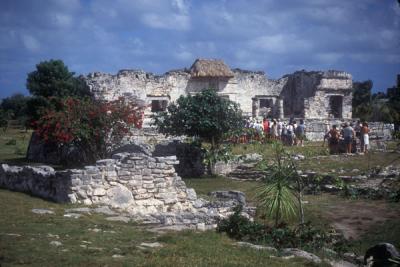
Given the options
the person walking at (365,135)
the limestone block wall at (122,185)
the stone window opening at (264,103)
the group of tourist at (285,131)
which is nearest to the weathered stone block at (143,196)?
the limestone block wall at (122,185)

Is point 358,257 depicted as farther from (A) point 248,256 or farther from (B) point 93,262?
Result: (B) point 93,262

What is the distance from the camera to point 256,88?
123 feet

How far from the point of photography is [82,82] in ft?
96.5

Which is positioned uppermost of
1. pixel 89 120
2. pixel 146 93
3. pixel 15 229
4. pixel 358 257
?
pixel 146 93

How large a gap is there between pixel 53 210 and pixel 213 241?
11.3 feet

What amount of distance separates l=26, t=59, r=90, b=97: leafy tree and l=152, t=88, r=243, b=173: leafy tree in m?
12.3

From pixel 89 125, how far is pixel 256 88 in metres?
23.8

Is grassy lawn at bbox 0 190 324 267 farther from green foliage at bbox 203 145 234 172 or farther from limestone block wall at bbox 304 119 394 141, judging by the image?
limestone block wall at bbox 304 119 394 141

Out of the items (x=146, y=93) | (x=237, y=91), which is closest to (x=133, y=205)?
(x=146, y=93)

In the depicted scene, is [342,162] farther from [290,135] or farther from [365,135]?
[290,135]

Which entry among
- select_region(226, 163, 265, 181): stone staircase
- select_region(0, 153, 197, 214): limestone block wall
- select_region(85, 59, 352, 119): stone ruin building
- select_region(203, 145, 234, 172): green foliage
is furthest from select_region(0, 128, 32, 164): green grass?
select_region(0, 153, 197, 214): limestone block wall

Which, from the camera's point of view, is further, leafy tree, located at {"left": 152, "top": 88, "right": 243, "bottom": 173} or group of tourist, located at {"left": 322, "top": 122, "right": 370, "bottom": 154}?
group of tourist, located at {"left": 322, "top": 122, "right": 370, "bottom": 154}

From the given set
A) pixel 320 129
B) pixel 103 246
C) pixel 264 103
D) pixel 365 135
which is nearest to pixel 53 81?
pixel 320 129

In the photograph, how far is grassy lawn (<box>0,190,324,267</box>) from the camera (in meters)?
5.91
